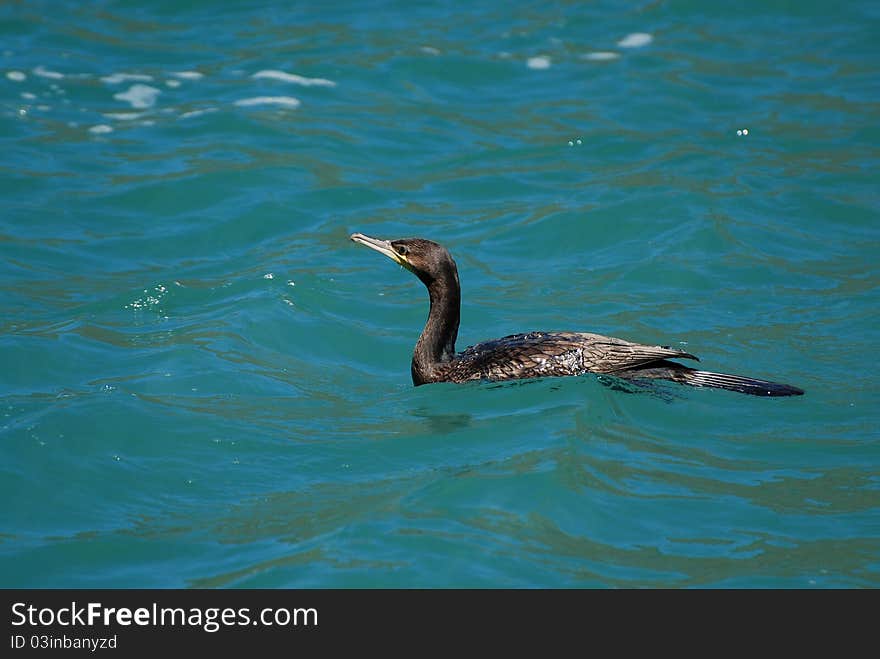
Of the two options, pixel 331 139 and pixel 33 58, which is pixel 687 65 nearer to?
pixel 331 139

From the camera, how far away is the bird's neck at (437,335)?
8.21 m

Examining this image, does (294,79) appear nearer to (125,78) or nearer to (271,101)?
(271,101)

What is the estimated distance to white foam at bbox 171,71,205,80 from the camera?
582 inches

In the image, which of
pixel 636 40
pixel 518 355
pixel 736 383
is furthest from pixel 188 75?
pixel 736 383

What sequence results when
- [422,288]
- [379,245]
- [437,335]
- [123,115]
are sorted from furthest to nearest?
1. [123,115]
2. [422,288]
3. [437,335]
4. [379,245]

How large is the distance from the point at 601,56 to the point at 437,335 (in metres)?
8.30

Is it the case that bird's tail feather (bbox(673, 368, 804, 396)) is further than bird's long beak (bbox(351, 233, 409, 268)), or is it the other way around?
bird's long beak (bbox(351, 233, 409, 268))

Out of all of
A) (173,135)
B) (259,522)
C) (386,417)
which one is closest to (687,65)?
(173,135)

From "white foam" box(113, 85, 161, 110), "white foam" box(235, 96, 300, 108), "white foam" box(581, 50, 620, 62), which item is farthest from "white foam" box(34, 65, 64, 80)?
"white foam" box(581, 50, 620, 62)

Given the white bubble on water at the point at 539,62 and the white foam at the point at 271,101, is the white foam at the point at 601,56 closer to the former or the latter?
the white bubble on water at the point at 539,62

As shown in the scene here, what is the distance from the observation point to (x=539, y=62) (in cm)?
1536

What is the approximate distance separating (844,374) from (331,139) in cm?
716

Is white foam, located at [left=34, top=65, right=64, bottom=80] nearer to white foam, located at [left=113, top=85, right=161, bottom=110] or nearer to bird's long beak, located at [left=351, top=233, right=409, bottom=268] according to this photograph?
white foam, located at [left=113, top=85, right=161, bottom=110]

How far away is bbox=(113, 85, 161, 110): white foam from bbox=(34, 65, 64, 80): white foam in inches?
32.8
